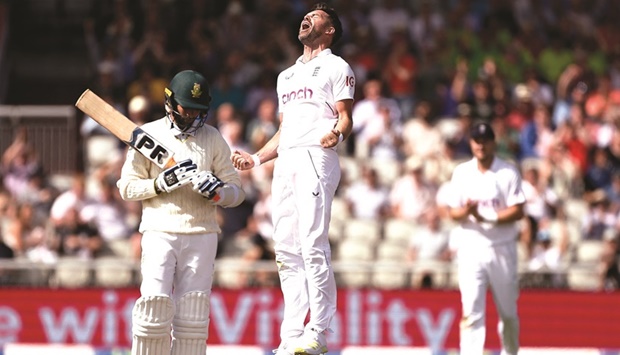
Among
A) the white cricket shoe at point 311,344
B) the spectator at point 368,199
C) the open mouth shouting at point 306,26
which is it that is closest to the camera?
the white cricket shoe at point 311,344

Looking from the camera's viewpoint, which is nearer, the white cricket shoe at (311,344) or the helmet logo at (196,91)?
the white cricket shoe at (311,344)

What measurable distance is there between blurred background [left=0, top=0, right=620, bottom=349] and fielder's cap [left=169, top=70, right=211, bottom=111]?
21.7 feet

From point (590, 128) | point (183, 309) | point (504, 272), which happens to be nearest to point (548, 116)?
point (590, 128)

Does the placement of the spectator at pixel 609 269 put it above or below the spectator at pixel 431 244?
below

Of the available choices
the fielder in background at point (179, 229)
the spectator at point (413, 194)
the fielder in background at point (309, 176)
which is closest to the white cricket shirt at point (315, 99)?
the fielder in background at point (309, 176)

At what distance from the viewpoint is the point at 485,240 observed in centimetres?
1233

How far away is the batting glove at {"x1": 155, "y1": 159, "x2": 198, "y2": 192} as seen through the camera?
9.77 meters

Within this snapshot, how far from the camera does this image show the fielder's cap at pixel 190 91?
9961mm

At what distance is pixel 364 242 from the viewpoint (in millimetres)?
17578

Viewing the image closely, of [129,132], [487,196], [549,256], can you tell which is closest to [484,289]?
[487,196]

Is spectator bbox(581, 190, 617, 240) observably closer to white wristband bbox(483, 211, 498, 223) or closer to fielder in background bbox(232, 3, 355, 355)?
white wristband bbox(483, 211, 498, 223)

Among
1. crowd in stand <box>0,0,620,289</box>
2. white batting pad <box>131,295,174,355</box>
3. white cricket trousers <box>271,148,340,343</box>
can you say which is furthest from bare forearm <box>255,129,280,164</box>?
crowd in stand <box>0,0,620,289</box>

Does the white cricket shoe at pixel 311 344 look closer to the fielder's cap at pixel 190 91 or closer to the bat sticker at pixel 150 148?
the bat sticker at pixel 150 148

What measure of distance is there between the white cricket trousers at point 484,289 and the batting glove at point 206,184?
10.3 ft
